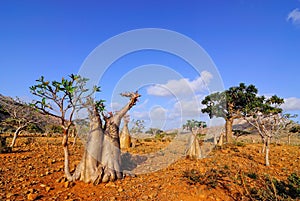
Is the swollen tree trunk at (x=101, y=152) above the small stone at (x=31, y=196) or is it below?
above

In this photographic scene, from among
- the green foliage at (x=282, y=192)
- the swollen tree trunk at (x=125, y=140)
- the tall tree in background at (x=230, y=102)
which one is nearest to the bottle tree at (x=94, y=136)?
the green foliage at (x=282, y=192)

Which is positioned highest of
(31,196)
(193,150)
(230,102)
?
(230,102)

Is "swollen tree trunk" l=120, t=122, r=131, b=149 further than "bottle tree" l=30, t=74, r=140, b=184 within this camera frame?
Yes

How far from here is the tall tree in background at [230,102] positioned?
66.1 ft

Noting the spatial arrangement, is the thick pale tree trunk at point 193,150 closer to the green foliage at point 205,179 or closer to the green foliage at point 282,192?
the green foliage at point 205,179

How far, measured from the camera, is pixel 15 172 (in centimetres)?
582

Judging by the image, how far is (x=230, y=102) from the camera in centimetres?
2120

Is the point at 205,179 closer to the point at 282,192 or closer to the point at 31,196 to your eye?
the point at 282,192

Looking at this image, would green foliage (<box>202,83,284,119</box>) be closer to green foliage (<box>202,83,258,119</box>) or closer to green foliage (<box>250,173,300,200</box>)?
green foliage (<box>202,83,258,119</box>)

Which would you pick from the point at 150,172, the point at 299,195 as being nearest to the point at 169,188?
the point at 150,172

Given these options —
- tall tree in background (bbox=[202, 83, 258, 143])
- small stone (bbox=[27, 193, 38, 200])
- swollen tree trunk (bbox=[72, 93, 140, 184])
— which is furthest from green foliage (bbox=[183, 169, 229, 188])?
tall tree in background (bbox=[202, 83, 258, 143])

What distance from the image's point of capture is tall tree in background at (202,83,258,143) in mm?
20141

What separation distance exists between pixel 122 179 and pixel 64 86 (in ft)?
9.35

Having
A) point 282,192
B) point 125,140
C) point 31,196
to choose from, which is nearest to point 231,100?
point 125,140
